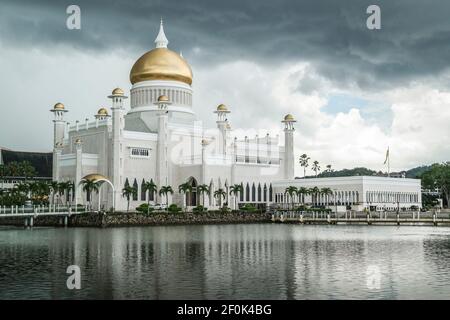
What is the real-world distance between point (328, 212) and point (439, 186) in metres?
41.5

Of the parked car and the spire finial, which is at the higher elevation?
the spire finial

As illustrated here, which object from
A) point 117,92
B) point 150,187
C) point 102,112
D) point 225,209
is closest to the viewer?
point 150,187

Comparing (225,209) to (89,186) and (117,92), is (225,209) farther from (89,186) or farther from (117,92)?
(117,92)

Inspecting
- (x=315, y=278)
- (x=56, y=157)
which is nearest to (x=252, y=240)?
(x=315, y=278)

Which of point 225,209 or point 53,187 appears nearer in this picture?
point 53,187

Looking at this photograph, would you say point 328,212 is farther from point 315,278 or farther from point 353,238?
point 315,278

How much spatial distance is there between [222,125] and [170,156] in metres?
11.9

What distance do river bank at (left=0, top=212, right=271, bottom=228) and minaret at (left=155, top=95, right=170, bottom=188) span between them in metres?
9.76

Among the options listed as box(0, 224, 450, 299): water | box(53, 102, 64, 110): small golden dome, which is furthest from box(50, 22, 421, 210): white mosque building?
box(0, 224, 450, 299): water

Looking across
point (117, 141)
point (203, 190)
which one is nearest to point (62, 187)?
point (117, 141)

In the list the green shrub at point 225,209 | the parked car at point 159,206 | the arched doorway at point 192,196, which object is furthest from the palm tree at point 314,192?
the parked car at point 159,206

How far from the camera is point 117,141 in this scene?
81.4 m

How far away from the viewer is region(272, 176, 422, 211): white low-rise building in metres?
90.6

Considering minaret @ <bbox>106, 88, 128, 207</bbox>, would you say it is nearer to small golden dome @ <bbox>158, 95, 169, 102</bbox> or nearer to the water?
small golden dome @ <bbox>158, 95, 169, 102</bbox>
